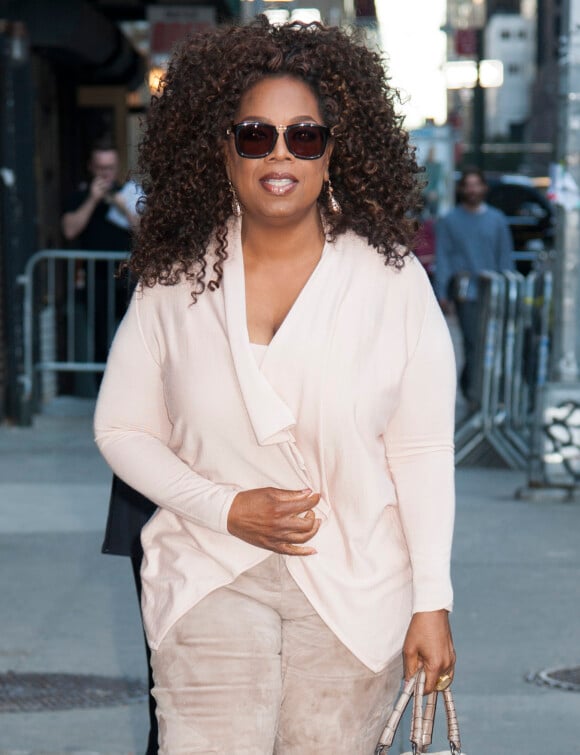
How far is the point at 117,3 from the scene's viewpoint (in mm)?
15102

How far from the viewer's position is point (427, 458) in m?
3.08

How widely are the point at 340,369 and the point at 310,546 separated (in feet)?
1.05

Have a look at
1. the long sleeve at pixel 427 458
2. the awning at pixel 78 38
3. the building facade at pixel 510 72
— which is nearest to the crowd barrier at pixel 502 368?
the awning at pixel 78 38

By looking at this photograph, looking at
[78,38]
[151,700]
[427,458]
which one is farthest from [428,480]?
[78,38]

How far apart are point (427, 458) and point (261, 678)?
506mm

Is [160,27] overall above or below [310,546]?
above

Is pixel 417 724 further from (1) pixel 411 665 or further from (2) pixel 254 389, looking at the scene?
(2) pixel 254 389

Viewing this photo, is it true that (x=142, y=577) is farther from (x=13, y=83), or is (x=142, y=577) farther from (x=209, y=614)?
(x=13, y=83)

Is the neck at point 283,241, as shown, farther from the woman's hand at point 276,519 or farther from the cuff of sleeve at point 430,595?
the cuff of sleeve at point 430,595

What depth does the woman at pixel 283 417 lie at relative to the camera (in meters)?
2.97

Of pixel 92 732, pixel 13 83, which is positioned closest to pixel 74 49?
pixel 13 83

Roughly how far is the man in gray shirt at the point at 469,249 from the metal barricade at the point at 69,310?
257cm

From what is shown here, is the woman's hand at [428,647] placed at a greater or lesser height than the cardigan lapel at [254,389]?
lesser

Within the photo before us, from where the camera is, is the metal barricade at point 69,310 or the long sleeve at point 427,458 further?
the metal barricade at point 69,310
